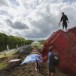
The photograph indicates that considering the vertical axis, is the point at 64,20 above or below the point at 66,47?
above

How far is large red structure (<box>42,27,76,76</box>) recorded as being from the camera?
22.3m

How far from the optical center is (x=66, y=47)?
75.4 feet

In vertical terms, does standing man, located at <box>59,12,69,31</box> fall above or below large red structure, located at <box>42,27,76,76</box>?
above

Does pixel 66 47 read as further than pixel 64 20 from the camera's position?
No

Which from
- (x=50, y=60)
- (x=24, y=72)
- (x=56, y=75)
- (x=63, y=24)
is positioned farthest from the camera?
(x=63, y=24)

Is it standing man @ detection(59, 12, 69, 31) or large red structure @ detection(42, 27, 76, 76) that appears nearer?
large red structure @ detection(42, 27, 76, 76)

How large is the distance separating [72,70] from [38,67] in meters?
3.10

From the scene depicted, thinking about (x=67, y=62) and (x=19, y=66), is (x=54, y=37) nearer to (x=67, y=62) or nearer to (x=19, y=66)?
(x=67, y=62)

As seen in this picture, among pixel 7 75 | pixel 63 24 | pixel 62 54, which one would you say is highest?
pixel 63 24

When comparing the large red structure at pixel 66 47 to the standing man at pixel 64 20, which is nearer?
the large red structure at pixel 66 47

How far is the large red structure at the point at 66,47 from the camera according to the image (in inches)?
878

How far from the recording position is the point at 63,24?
3288 cm

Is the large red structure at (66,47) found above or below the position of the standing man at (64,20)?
below

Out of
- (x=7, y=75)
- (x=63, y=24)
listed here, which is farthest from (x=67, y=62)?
(x=63, y=24)
